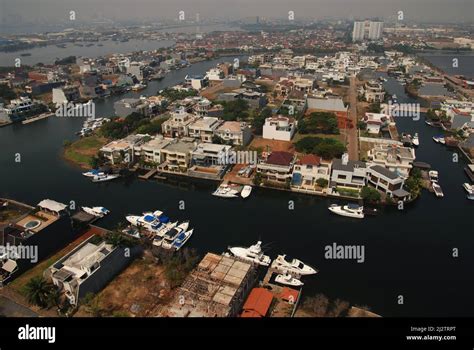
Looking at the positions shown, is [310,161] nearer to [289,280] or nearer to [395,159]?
[395,159]

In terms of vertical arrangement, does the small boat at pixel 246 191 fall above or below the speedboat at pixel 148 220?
above

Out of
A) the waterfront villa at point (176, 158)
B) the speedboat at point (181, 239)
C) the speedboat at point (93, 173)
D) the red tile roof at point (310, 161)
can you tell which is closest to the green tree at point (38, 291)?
the speedboat at point (181, 239)

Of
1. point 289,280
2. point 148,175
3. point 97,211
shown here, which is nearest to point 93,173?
point 148,175

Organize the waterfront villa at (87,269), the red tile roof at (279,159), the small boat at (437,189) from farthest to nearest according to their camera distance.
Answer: the red tile roof at (279,159), the small boat at (437,189), the waterfront villa at (87,269)

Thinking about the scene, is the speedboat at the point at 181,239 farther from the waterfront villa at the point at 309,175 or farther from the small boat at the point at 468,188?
the small boat at the point at 468,188

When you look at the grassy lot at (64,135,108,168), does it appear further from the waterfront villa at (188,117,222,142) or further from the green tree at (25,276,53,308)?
the green tree at (25,276,53,308)

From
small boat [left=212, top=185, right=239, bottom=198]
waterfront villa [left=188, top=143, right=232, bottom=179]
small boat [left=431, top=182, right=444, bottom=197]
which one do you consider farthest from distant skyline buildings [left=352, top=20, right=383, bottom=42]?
small boat [left=212, top=185, right=239, bottom=198]
